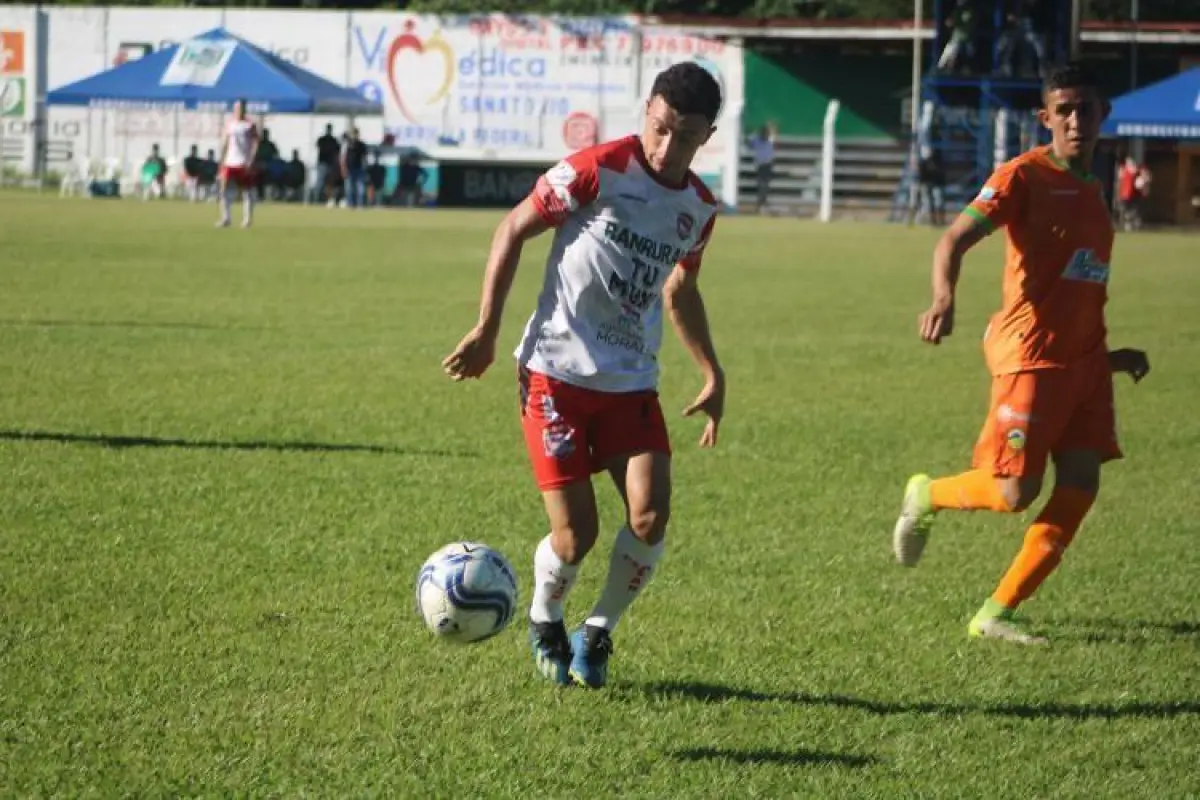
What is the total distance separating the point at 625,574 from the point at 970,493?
1805 mm

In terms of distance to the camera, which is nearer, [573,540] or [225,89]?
[573,540]

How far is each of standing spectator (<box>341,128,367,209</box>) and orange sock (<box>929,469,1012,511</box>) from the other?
41285 mm

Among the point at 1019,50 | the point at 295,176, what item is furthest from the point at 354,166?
the point at 1019,50

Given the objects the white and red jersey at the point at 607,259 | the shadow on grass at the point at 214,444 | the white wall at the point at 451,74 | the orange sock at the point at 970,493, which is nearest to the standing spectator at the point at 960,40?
the white wall at the point at 451,74

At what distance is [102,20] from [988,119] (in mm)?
25051

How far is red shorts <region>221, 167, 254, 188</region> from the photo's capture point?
116 feet

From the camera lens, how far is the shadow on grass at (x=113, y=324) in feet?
56.7

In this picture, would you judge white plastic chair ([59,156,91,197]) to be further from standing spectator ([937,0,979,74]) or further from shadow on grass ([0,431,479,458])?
shadow on grass ([0,431,479,458])

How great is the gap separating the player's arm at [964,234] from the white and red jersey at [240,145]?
97.9 ft

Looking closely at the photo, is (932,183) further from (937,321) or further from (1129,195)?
(937,321)

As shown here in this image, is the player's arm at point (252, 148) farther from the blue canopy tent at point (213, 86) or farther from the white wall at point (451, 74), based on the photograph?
the white wall at point (451, 74)

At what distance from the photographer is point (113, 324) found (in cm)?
1761

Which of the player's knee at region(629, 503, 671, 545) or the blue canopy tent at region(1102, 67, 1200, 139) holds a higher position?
the blue canopy tent at region(1102, 67, 1200, 139)

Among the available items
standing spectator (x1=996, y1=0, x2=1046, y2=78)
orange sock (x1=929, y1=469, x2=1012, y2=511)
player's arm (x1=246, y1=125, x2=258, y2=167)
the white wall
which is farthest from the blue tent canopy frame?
orange sock (x1=929, y1=469, x2=1012, y2=511)
